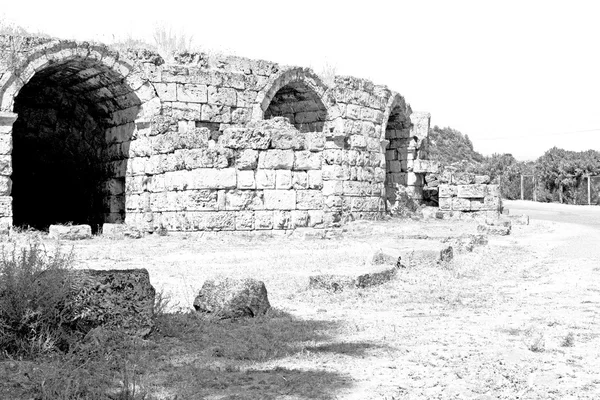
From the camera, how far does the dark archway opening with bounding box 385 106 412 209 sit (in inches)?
848

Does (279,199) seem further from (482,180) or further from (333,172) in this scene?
(482,180)

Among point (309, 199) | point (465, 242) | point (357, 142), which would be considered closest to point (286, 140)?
point (309, 199)

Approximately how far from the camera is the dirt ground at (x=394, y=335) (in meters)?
4.06

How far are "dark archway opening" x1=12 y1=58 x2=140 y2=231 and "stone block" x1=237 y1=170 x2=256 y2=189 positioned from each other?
3.60 metres

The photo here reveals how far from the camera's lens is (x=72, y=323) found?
448 cm

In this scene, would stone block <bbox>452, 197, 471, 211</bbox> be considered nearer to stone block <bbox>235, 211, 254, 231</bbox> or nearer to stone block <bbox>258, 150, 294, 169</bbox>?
stone block <bbox>258, 150, 294, 169</bbox>

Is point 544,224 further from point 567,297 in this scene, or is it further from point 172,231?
point 567,297

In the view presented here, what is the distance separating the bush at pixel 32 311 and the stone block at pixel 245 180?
861 cm

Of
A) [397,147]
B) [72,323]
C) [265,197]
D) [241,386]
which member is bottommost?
[241,386]

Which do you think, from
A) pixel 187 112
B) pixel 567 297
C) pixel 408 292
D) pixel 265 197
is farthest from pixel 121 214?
pixel 567 297

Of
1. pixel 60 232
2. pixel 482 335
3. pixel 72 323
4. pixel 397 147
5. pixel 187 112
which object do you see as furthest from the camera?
pixel 397 147

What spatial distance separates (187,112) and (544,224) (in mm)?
10195

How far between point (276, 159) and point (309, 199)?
104 centimetres

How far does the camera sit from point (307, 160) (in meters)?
13.4
